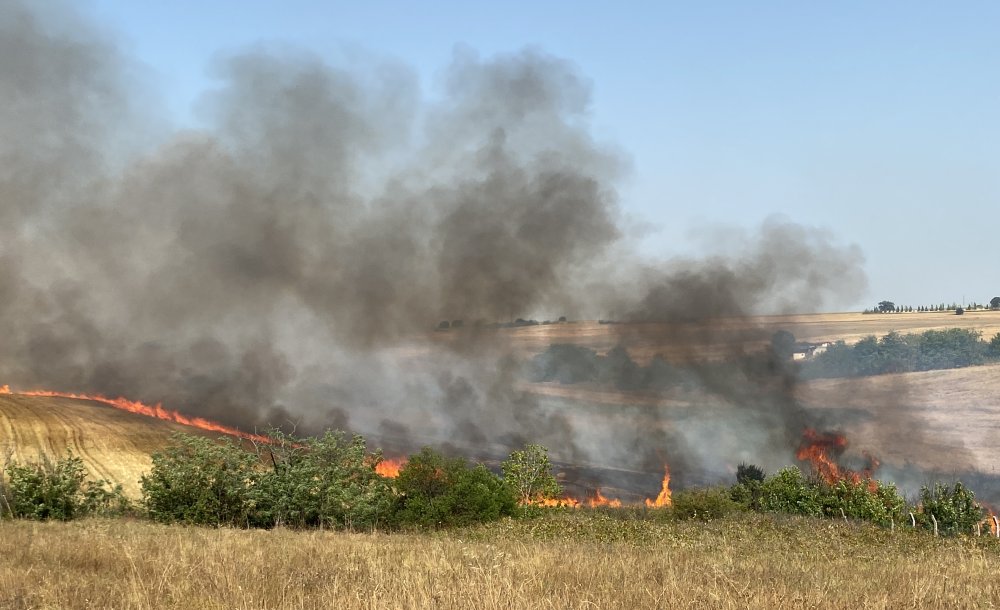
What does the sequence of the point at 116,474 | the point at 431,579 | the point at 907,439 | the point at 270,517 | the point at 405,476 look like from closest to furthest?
the point at 431,579, the point at 270,517, the point at 405,476, the point at 116,474, the point at 907,439

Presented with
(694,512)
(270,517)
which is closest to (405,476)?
(270,517)

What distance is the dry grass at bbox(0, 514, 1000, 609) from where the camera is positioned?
8.46 meters

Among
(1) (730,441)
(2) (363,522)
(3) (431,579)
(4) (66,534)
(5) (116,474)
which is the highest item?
(3) (431,579)

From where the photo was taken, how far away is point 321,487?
26.7 metres

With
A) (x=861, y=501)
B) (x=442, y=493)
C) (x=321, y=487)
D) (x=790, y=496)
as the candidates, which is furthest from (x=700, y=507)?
(x=790, y=496)

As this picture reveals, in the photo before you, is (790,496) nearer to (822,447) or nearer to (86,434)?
(86,434)

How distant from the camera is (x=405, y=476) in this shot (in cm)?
2898

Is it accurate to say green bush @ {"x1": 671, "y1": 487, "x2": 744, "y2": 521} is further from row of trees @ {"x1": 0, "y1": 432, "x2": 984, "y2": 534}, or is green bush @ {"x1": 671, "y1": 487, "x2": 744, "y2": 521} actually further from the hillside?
the hillside

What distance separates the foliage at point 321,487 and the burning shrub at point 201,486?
0.56 metres

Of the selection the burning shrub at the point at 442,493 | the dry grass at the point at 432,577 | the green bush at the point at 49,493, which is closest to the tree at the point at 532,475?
the burning shrub at the point at 442,493

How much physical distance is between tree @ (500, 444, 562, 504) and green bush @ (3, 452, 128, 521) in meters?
35.7

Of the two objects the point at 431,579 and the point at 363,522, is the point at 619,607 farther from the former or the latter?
the point at 363,522

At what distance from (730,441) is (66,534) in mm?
154956

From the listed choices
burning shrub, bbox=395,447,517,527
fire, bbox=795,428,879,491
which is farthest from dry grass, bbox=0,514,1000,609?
fire, bbox=795,428,879,491
